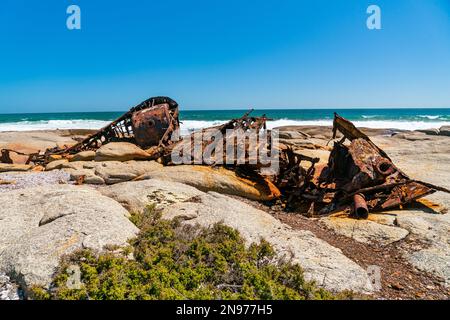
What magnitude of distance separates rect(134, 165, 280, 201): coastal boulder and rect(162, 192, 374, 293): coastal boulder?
1.35 m

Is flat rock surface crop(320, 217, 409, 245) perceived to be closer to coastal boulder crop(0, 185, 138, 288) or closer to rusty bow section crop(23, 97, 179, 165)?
coastal boulder crop(0, 185, 138, 288)

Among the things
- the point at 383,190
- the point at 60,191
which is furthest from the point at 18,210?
the point at 383,190

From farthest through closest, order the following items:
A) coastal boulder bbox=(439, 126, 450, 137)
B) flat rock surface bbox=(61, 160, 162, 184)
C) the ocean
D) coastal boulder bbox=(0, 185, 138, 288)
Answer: the ocean → coastal boulder bbox=(439, 126, 450, 137) → flat rock surface bbox=(61, 160, 162, 184) → coastal boulder bbox=(0, 185, 138, 288)

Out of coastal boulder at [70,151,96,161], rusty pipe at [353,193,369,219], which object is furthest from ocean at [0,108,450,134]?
rusty pipe at [353,193,369,219]

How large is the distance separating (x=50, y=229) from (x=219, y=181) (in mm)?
4468

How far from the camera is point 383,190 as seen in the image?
291 inches

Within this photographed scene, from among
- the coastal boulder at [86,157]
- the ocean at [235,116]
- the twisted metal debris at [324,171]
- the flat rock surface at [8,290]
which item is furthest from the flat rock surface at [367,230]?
the ocean at [235,116]

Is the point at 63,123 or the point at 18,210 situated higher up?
the point at 63,123

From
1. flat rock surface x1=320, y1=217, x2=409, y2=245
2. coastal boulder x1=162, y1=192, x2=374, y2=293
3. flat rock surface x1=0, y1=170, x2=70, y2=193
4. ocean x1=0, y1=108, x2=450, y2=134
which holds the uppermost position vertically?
ocean x1=0, y1=108, x2=450, y2=134

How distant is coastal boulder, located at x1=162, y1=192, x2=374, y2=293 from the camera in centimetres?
395

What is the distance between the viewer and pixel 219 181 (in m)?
7.97
